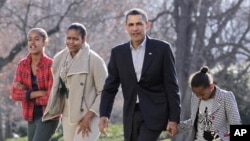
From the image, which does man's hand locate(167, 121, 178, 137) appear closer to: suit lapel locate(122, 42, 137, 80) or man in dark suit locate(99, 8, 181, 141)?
man in dark suit locate(99, 8, 181, 141)

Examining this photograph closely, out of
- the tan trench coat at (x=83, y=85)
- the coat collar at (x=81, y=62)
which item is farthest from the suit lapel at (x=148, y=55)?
the coat collar at (x=81, y=62)

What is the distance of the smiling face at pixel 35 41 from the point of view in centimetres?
741

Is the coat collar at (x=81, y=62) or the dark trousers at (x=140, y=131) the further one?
the coat collar at (x=81, y=62)

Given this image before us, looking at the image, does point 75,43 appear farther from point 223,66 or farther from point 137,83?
point 223,66

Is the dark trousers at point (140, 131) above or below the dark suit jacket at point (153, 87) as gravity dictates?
below

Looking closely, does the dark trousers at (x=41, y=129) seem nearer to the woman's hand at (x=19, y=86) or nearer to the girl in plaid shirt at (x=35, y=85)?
the girl in plaid shirt at (x=35, y=85)

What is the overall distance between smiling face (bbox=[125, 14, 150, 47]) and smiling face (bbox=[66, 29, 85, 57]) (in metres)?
0.97

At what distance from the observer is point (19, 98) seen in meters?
7.52

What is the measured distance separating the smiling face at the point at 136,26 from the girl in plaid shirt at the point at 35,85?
1.60 m

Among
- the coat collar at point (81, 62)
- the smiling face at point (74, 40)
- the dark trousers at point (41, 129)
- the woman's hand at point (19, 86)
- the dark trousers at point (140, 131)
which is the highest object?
the smiling face at point (74, 40)

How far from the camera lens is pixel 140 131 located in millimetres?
6145

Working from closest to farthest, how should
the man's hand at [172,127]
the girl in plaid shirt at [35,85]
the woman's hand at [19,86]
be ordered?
the man's hand at [172,127], the girl in plaid shirt at [35,85], the woman's hand at [19,86]

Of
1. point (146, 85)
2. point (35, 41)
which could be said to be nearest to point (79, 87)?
point (35, 41)

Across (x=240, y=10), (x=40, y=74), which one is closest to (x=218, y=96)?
(x=40, y=74)
